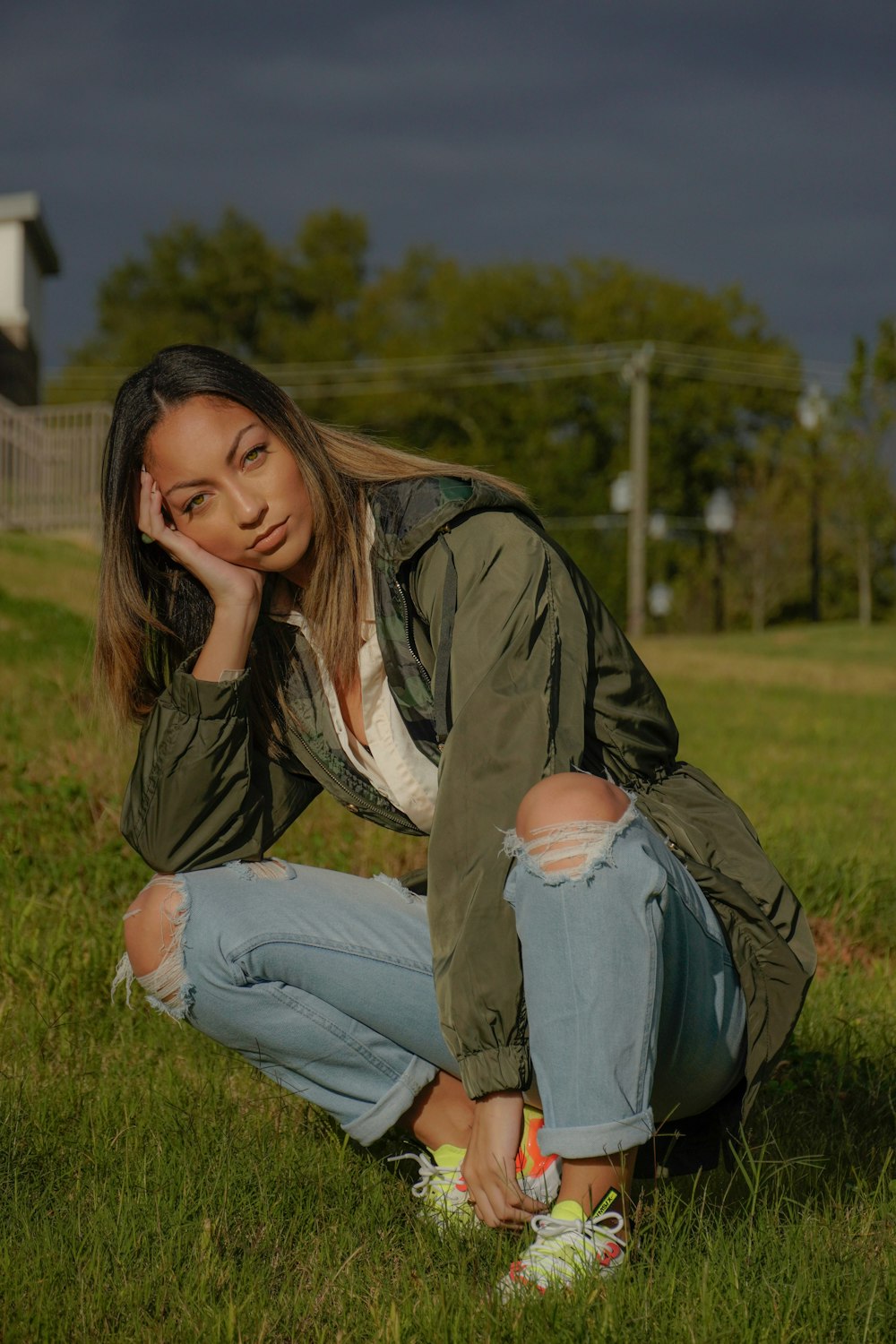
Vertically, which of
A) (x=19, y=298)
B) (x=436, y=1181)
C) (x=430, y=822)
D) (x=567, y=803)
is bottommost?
(x=436, y=1181)

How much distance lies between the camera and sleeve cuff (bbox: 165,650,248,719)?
9.14ft

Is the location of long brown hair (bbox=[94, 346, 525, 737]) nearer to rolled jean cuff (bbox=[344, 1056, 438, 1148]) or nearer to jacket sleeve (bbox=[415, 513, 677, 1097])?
jacket sleeve (bbox=[415, 513, 677, 1097])

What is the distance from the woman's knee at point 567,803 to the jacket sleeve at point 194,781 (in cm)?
80

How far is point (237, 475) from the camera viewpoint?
2.72m

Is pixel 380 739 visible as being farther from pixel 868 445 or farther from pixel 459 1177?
pixel 868 445

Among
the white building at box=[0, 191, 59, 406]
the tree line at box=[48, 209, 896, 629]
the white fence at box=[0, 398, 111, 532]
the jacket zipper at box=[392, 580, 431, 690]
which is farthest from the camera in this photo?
the tree line at box=[48, 209, 896, 629]

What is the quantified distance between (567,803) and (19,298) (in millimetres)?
23325

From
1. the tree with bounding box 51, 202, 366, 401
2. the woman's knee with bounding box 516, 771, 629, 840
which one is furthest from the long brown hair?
the tree with bounding box 51, 202, 366, 401

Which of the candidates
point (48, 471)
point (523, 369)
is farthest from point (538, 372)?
point (48, 471)

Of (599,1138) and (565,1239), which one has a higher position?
(599,1138)

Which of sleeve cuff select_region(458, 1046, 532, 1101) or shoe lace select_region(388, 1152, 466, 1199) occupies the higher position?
sleeve cuff select_region(458, 1046, 532, 1101)

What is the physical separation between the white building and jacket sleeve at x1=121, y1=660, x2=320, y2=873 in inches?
804

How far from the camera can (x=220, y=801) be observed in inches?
112

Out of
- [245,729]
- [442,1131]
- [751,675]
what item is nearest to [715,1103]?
[442,1131]
